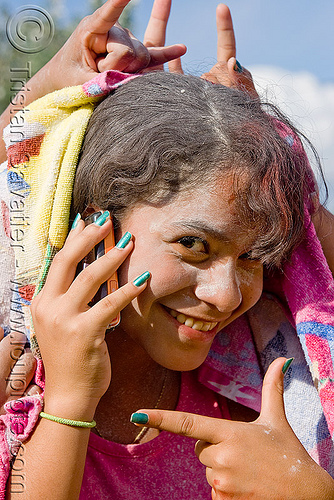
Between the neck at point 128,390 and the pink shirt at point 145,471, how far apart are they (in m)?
0.05

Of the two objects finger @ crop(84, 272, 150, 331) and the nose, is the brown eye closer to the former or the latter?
the nose

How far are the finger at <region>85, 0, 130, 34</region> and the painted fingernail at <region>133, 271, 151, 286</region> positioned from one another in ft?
2.95

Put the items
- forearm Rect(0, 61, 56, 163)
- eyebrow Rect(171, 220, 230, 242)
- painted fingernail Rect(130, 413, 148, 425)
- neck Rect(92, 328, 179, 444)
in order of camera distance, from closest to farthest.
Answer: painted fingernail Rect(130, 413, 148, 425)
eyebrow Rect(171, 220, 230, 242)
neck Rect(92, 328, 179, 444)
forearm Rect(0, 61, 56, 163)

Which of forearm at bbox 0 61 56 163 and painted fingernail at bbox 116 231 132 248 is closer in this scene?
painted fingernail at bbox 116 231 132 248

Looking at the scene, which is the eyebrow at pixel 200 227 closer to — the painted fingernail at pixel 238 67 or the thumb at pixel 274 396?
the thumb at pixel 274 396

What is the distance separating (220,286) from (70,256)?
47 centimetres

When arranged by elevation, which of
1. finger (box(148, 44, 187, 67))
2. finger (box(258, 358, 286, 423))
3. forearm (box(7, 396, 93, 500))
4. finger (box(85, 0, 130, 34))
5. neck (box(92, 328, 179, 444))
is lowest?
neck (box(92, 328, 179, 444))

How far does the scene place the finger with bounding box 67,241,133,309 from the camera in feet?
5.40

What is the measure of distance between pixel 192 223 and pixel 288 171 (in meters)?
0.40

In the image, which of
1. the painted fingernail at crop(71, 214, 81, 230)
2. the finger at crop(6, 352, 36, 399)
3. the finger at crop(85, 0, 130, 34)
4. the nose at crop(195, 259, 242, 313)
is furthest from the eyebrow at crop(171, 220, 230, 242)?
the finger at crop(85, 0, 130, 34)

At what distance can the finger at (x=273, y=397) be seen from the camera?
166 cm

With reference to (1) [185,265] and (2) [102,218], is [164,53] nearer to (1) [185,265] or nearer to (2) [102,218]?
(2) [102,218]

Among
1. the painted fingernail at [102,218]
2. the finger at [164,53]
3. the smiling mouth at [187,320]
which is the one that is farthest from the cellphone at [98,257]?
the finger at [164,53]

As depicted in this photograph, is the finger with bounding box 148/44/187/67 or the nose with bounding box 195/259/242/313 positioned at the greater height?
the finger with bounding box 148/44/187/67
